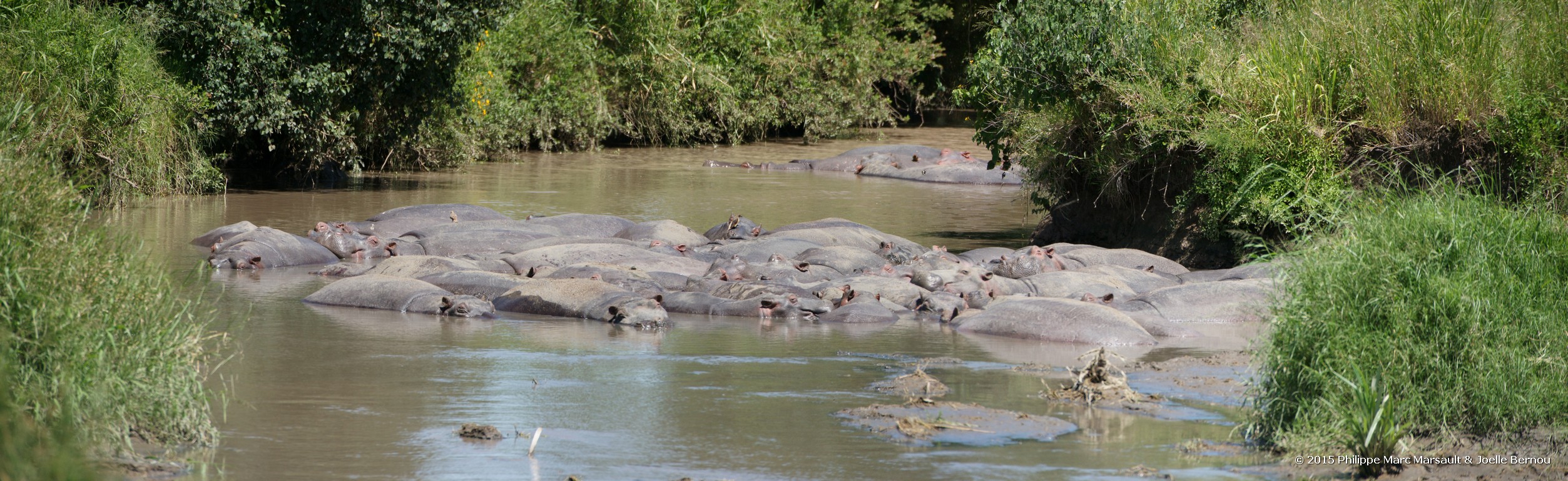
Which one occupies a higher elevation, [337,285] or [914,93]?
[914,93]

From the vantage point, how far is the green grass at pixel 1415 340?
7.28 m

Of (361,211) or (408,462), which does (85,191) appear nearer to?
(361,211)

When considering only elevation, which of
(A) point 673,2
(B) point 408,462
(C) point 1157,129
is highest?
(A) point 673,2

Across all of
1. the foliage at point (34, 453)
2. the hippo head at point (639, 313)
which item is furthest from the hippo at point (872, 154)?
the foliage at point (34, 453)

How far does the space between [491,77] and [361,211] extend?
7528 millimetres

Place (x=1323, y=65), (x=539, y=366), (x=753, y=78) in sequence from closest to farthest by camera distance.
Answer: (x=539, y=366)
(x=1323, y=65)
(x=753, y=78)

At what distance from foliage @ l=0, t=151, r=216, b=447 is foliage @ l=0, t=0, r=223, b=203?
903 centimetres

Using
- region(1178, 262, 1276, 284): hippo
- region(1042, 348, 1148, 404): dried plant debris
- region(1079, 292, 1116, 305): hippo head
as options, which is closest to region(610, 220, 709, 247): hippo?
region(1079, 292, 1116, 305): hippo head

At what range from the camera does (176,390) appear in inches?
263

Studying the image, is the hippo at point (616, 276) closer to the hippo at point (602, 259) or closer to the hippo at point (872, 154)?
A: the hippo at point (602, 259)

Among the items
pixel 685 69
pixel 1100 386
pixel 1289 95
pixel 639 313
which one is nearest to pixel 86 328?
pixel 1100 386

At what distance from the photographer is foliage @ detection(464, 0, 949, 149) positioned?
95.8 feet

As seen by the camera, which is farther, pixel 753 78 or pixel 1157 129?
pixel 753 78

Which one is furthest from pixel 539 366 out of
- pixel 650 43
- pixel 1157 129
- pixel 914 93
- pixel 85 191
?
pixel 914 93
